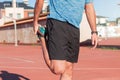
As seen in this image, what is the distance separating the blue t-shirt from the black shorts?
0.20 ft

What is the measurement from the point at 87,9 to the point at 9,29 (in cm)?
5249

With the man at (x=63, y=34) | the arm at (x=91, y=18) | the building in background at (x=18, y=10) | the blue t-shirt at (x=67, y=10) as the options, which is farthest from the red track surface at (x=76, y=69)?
the building in background at (x=18, y=10)

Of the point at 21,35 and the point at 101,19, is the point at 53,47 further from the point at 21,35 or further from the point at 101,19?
the point at 101,19

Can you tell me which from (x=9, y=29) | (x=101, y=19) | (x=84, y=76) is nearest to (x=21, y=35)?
(x=9, y=29)

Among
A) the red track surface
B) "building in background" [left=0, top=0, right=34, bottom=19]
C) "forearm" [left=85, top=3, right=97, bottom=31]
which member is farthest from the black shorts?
"building in background" [left=0, top=0, right=34, bottom=19]

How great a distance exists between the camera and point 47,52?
543cm

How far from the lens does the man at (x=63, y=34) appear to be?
17.2 ft

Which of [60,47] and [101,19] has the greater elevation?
[60,47]

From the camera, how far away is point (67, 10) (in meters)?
5.25

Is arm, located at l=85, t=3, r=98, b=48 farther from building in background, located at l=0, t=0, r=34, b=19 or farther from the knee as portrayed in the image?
building in background, located at l=0, t=0, r=34, b=19

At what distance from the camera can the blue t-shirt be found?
207 inches

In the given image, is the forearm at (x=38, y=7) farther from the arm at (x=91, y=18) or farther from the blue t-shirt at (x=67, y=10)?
the arm at (x=91, y=18)

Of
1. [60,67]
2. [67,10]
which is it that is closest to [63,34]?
[67,10]

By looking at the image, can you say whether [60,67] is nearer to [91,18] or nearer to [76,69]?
[91,18]
